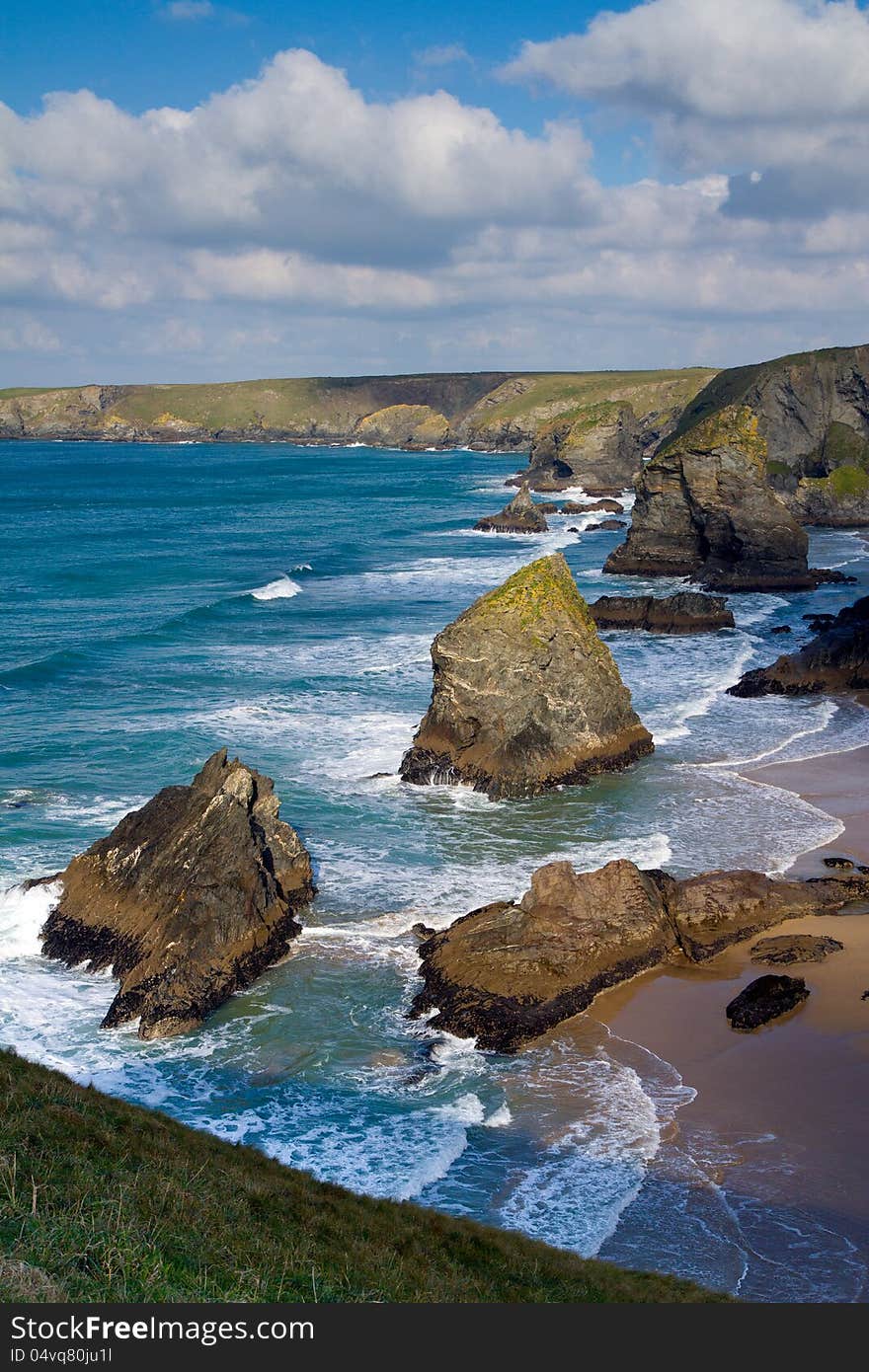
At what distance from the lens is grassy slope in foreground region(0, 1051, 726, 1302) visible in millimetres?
10328

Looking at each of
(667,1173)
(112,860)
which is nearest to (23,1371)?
(667,1173)

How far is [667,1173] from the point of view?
56.6ft

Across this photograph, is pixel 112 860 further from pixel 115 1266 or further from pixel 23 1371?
pixel 23 1371

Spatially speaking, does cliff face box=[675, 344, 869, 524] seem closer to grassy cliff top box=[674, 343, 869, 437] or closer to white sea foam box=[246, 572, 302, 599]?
grassy cliff top box=[674, 343, 869, 437]

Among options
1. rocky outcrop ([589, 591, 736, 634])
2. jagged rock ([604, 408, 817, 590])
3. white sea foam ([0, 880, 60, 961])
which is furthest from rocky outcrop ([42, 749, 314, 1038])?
jagged rock ([604, 408, 817, 590])

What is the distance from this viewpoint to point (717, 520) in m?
70.1

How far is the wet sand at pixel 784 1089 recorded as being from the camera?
51.8ft

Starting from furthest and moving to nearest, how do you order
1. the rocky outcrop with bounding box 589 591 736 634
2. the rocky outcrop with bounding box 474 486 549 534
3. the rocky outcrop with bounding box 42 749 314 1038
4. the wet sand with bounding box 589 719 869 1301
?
the rocky outcrop with bounding box 474 486 549 534, the rocky outcrop with bounding box 589 591 736 634, the rocky outcrop with bounding box 42 749 314 1038, the wet sand with bounding box 589 719 869 1301

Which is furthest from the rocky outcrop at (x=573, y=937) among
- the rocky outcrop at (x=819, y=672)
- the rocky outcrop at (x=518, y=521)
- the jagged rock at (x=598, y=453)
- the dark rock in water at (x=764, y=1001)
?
the jagged rock at (x=598, y=453)

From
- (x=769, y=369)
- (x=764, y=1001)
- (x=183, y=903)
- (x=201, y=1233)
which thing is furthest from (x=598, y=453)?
(x=201, y=1233)

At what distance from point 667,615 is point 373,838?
29702 mm

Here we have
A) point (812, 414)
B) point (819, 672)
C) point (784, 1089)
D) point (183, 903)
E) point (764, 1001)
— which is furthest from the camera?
point (812, 414)

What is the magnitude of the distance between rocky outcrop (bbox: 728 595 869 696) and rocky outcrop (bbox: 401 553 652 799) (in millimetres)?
10923

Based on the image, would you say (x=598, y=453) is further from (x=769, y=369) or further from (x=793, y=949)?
(x=793, y=949)
